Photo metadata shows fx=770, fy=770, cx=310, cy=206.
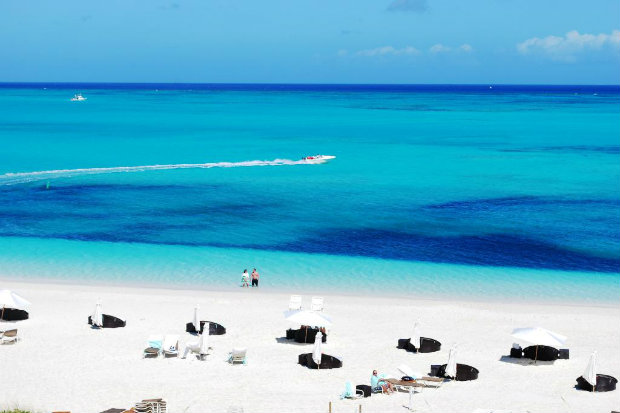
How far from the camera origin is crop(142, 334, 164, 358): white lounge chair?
17.6 m

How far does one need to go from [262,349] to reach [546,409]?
6718 mm

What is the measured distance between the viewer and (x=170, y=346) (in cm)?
1770

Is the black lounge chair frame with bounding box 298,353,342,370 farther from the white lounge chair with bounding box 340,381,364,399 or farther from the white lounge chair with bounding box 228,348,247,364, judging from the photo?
the white lounge chair with bounding box 340,381,364,399

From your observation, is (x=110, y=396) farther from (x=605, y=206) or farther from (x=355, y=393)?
(x=605, y=206)

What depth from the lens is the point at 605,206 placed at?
41125 mm

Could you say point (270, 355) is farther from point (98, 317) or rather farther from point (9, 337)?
point (9, 337)

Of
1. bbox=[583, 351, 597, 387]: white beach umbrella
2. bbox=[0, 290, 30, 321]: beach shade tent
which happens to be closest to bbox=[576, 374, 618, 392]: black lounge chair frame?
bbox=[583, 351, 597, 387]: white beach umbrella

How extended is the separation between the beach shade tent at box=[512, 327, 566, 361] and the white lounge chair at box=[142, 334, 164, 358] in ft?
27.1

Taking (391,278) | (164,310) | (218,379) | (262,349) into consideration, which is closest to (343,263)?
(391,278)

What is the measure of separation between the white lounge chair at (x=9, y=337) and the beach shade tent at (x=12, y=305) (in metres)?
0.99

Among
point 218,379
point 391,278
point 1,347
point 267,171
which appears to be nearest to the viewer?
point 218,379

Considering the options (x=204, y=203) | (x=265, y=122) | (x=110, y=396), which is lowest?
(x=110, y=396)

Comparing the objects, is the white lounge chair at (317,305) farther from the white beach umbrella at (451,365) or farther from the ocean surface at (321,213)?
Result: the white beach umbrella at (451,365)

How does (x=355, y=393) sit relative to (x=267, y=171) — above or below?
A: below
